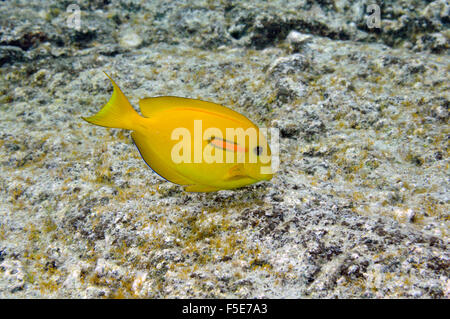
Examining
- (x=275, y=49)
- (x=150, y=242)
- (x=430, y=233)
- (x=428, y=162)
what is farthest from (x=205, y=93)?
(x=430, y=233)

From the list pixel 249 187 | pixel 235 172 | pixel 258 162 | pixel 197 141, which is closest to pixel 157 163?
pixel 197 141

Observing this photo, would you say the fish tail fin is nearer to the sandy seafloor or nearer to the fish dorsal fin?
the fish dorsal fin

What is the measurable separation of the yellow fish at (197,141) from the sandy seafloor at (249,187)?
1.21 feet

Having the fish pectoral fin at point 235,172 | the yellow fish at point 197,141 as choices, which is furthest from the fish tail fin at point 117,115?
the fish pectoral fin at point 235,172

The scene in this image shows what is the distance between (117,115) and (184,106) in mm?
337

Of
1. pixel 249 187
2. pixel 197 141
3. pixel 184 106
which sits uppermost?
pixel 184 106

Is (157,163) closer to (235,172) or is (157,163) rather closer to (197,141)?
(197,141)

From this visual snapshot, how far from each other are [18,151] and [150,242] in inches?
62.9

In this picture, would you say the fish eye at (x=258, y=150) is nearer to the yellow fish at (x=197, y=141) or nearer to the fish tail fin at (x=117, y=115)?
the yellow fish at (x=197, y=141)

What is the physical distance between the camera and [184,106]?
1619 millimetres

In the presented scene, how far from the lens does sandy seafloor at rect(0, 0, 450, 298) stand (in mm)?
1572

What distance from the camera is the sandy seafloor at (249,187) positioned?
5.16 feet
